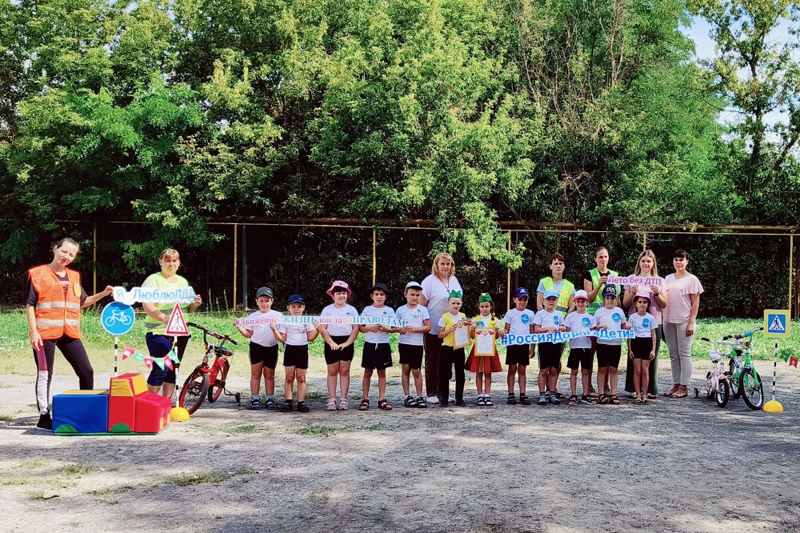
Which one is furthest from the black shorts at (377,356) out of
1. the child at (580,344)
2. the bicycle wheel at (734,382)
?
the bicycle wheel at (734,382)

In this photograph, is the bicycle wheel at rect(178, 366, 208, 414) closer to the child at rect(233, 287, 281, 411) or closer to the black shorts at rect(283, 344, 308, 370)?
the child at rect(233, 287, 281, 411)

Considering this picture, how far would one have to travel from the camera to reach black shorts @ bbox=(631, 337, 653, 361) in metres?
9.80

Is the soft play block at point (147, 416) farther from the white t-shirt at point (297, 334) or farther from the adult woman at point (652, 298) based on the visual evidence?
the adult woman at point (652, 298)

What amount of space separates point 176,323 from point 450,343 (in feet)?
10.5

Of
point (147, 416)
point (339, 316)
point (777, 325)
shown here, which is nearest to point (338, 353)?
point (339, 316)

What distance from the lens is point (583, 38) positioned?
80.9 ft

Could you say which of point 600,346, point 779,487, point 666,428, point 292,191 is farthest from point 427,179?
point 779,487

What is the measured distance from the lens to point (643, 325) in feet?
32.3

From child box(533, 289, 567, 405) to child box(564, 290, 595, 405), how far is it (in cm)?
14

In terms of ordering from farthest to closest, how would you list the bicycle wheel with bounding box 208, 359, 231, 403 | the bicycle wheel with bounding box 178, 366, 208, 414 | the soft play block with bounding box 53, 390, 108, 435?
1. the bicycle wheel with bounding box 208, 359, 231, 403
2. the bicycle wheel with bounding box 178, 366, 208, 414
3. the soft play block with bounding box 53, 390, 108, 435

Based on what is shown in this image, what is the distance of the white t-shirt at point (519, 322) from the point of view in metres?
9.74

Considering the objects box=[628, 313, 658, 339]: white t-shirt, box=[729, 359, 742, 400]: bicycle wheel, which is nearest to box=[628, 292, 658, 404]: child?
box=[628, 313, 658, 339]: white t-shirt

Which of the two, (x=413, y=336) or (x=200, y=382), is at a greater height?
(x=413, y=336)

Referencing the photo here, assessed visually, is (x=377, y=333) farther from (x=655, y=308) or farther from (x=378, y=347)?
(x=655, y=308)
